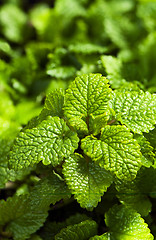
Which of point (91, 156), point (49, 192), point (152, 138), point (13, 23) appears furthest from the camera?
point (13, 23)

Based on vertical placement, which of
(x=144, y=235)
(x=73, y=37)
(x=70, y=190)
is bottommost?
(x=144, y=235)

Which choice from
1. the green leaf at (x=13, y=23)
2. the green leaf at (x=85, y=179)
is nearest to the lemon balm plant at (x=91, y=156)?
the green leaf at (x=85, y=179)

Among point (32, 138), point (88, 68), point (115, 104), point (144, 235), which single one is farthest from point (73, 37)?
point (144, 235)

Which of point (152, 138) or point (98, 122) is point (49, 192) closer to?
point (98, 122)

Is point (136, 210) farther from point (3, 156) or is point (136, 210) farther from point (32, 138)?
point (3, 156)

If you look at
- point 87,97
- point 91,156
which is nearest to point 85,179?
point 91,156

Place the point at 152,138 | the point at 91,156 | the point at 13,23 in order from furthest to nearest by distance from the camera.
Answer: the point at 13,23, the point at 152,138, the point at 91,156
